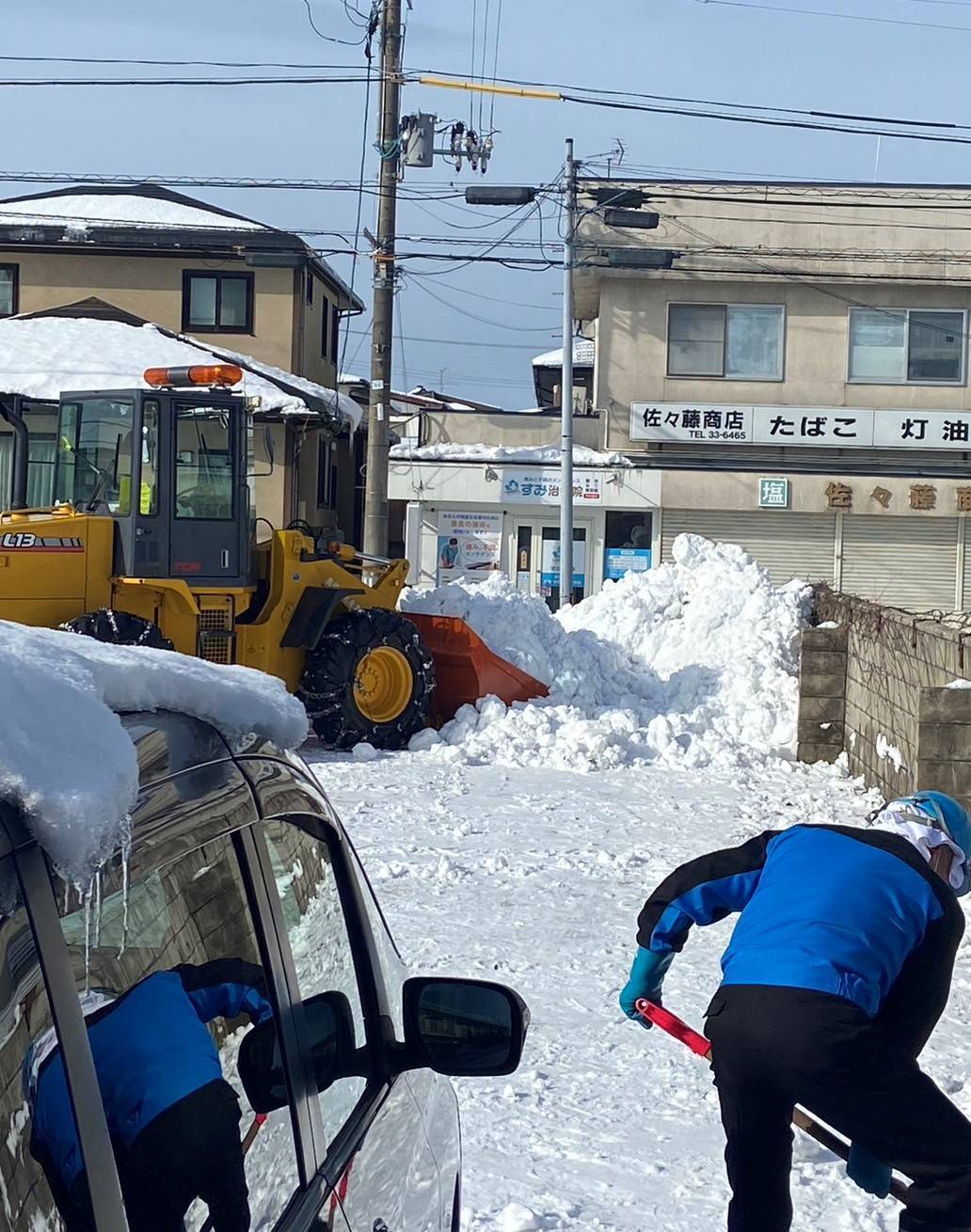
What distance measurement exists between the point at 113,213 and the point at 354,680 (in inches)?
774

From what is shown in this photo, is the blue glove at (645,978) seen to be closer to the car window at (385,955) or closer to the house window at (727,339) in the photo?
the car window at (385,955)

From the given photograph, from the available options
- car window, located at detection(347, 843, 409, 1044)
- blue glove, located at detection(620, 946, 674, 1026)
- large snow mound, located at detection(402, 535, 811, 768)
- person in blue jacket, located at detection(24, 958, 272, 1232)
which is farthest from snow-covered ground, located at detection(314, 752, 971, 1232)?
person in blue jacket, located at detection(24, 958, 272, 1232)

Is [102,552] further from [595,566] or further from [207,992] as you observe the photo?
[595,566]

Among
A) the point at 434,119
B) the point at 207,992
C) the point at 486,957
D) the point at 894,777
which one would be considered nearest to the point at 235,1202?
the point at 207,992

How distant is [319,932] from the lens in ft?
7.60

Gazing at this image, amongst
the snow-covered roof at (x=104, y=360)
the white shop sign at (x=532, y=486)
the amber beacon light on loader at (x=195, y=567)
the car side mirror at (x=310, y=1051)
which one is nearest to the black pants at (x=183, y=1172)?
the car side mirror at (x=310, y=1051)

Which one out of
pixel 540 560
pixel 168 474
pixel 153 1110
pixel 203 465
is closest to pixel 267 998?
pixel 153 1110

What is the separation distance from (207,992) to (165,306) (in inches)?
1084

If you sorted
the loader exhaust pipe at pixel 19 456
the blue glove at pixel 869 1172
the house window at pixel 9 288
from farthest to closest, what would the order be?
the house window at pixel 9 288, the loader exhaust pipe at pixel 19 456, the blue glove at pixel 869 1172

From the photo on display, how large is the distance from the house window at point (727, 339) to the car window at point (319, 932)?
81.1ft

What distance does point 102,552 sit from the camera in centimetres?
1142

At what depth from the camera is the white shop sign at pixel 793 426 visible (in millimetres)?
25984

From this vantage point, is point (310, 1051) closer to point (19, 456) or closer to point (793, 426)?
point (19, 456)

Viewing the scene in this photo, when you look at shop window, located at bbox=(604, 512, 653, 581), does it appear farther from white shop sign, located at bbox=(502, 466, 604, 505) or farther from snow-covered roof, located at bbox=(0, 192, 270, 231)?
snow-covered roof, located at bbox=(0, 192, 270, 231)
